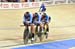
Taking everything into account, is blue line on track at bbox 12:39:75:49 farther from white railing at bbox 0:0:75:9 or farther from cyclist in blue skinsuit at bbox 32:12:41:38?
white railing at bbox 0:0:75:9

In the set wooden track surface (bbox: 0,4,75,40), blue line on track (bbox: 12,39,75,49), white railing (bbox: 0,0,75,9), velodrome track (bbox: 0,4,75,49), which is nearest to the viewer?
blue line on track (bbox: 12,39,75,49)

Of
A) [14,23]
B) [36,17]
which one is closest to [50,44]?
[36,17]

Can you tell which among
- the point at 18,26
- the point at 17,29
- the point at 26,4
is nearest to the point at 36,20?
the point at 17,29

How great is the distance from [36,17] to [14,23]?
17.6 ft

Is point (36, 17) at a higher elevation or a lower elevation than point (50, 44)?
higher

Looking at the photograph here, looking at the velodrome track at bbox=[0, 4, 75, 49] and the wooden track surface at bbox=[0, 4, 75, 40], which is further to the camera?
the wooden track surface at bbox=[0, 4, 75, 40]

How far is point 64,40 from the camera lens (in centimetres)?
1094

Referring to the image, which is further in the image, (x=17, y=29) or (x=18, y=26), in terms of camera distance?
(x=18, y=26)

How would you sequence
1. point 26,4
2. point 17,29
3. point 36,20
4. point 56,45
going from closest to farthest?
1. point 36,20
2. point 56,45
3. point 17,29
4. point 26,4

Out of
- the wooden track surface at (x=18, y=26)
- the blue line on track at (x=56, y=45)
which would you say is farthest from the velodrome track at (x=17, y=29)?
the blue line on track at (x=56, y=45)

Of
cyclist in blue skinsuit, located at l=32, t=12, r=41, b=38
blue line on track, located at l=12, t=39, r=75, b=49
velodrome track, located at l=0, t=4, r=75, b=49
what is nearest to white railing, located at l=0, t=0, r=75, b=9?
velodrome track, located at l=0, t=4, r=75, b=49

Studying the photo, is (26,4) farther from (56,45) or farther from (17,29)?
(56,45)

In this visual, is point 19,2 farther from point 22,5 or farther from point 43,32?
point 43,32

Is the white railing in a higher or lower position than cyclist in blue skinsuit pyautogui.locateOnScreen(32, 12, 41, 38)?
lower
